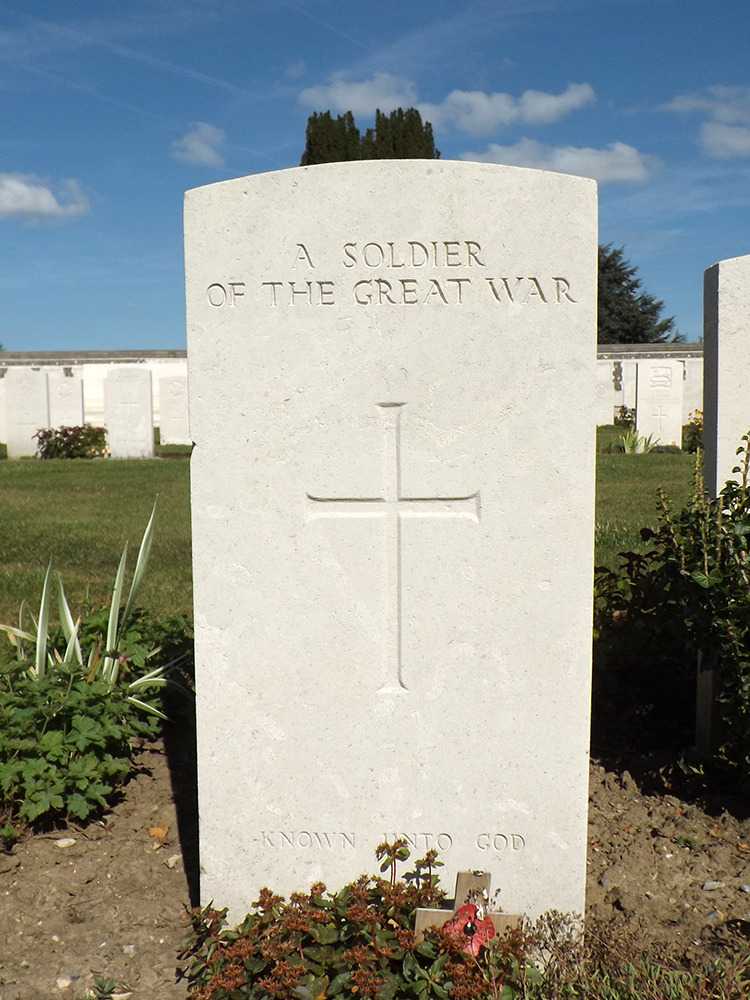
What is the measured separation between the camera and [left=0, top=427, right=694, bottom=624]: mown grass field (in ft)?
18.4

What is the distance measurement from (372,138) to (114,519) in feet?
76.7

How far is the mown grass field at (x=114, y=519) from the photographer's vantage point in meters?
5.60

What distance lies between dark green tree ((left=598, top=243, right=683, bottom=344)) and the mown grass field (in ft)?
84.6

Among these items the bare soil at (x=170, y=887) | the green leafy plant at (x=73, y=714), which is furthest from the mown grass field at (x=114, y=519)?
the bare soil at (x=170, y=887)

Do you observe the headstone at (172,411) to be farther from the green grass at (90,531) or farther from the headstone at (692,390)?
the headstone at (692,390)

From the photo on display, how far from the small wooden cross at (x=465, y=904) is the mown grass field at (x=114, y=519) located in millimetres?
2835

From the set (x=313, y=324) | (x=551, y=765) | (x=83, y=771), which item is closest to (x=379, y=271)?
(x=313, y=324)

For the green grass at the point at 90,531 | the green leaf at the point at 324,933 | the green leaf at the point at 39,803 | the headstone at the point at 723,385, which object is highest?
the headstone at the point at 723,385

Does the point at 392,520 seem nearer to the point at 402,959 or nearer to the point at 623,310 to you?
the point at 402,959

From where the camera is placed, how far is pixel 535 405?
2215 mm

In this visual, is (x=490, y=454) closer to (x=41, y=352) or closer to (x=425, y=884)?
(x=425, y=884)

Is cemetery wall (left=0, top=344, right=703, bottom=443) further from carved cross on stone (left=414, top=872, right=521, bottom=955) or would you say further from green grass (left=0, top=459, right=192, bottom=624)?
carved cross on stone (left=414, top=872, right=521, bottom=955)

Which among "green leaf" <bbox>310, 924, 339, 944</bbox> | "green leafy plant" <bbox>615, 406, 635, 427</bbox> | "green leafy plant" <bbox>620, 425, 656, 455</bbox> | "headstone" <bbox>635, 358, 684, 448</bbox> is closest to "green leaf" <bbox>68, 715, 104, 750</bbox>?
"green leaf" <bbox>310, 924, 339, 944</bbox>

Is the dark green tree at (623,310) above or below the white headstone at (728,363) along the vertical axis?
above
